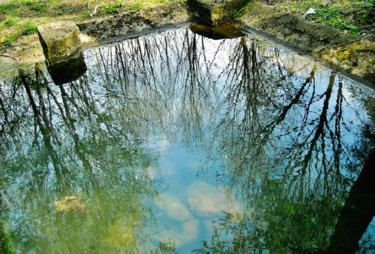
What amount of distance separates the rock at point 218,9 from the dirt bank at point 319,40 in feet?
0.90

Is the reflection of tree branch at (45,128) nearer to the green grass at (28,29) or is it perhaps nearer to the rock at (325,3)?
the green grass at (28,29)

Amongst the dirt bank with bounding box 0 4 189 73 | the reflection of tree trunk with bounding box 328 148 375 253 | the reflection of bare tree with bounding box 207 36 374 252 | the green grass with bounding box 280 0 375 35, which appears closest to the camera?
the reflection of tree trunk with bounding box 328 148 375 253

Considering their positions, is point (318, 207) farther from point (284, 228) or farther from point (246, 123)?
point (246, 123)

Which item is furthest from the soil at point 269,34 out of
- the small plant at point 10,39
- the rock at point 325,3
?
the rock at point 325,3

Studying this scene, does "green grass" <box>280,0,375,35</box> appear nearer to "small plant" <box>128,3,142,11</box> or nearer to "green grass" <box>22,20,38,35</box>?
"small plant" <box>128,3,142,11</box>

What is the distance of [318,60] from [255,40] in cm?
151

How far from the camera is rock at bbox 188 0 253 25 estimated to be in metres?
8.30

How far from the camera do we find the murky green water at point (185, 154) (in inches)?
153

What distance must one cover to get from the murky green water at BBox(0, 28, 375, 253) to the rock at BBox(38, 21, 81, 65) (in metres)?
0.45

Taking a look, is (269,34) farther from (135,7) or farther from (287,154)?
(287,154)

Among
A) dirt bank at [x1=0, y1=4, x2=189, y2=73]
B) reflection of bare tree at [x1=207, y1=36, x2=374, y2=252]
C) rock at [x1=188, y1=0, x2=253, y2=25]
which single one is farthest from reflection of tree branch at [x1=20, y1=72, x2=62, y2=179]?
rock at [x1=188, y1=0, x2=253, y2=25]

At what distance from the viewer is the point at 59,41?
718 centimetres

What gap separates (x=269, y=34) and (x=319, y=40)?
45.7 inches

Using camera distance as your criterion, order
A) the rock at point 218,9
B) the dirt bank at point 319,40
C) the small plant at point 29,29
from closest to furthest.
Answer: the dirt bank at point 319,40 < the small plant at point 29,29 < the rock at point 218,9
